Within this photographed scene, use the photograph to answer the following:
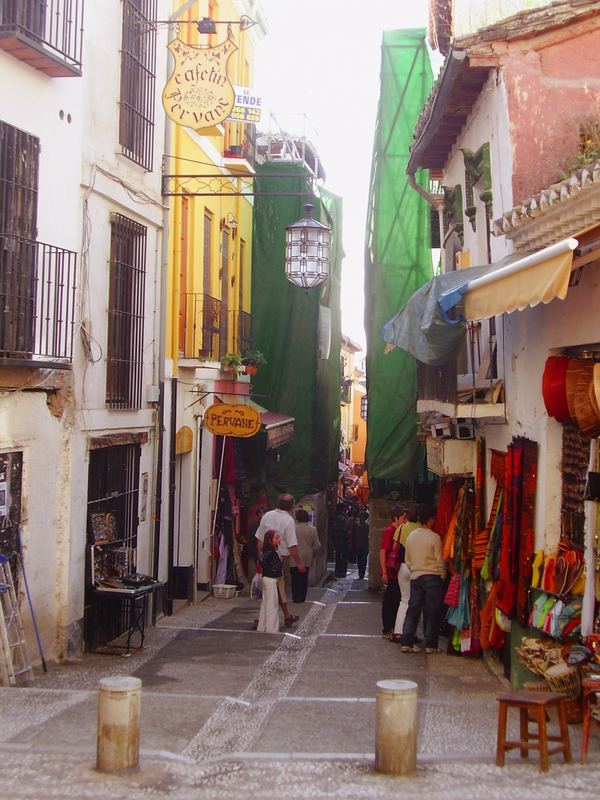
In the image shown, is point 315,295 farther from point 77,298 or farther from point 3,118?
point 3,118

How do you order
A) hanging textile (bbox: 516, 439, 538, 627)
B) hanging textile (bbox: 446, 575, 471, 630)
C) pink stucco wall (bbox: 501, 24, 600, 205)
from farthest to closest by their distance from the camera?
hanging textile (bbox: 446, 575, 471, 630) → pink stucco wall (bbox: 501, 24, 600, 205) → hanging textile (bbox: 516, 439, 538, 627)

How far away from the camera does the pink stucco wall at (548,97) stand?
11.0 meters

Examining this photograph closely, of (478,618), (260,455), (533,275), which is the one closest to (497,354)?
(478,618)

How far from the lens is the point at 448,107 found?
13031 mm

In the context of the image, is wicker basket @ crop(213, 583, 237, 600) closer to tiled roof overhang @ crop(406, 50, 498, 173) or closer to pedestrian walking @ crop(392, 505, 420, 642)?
pedestrian walking @ crop(392, 505, 420, 642)

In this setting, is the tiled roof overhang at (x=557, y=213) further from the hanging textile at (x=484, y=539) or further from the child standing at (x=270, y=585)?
the child standing at (x=270, y=585)

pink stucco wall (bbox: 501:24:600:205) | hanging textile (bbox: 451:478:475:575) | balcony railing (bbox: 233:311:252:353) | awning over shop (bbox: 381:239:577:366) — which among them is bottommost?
hanging textile (bbox: 451:478:475:575)

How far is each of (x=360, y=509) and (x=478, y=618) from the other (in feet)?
54.4

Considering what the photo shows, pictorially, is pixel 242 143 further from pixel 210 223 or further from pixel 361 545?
pixel 361 545

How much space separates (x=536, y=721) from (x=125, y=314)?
25.8 ft

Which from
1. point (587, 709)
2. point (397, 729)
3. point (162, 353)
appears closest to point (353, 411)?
point (162, 353)

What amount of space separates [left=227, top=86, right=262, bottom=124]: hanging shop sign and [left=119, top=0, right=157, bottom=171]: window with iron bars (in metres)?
3.35

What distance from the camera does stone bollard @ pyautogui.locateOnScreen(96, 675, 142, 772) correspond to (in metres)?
6.73

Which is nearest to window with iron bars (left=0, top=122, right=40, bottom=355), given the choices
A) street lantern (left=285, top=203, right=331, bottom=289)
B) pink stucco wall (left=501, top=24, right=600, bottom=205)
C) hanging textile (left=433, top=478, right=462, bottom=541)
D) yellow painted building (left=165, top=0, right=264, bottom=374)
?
yellow painted building (left=165, top=0, right=264, bottom=374)
